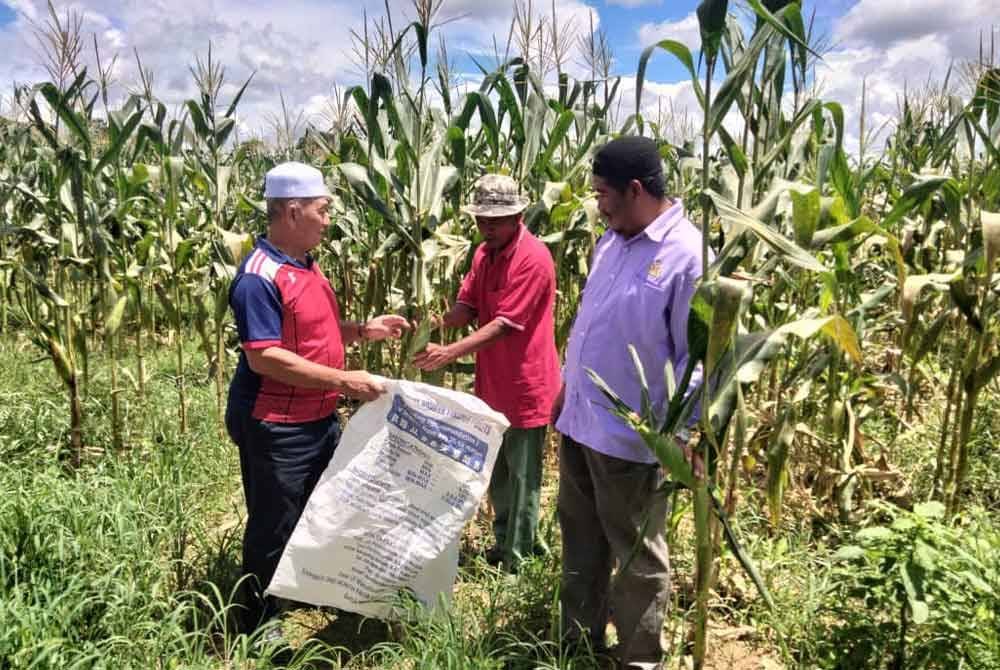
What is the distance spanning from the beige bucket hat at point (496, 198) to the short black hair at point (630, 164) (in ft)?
2.51

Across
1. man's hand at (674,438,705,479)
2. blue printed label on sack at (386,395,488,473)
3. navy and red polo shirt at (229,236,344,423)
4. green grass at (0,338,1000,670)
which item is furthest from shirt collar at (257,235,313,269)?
man's hand at (674,438,705,479)

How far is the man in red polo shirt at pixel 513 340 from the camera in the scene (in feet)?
10.1

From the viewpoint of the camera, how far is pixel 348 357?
5.58 metres

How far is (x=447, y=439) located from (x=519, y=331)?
0.75 m

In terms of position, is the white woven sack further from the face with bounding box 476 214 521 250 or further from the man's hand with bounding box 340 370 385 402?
the face with bounding box 476 214 521 250

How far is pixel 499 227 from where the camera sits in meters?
3.12

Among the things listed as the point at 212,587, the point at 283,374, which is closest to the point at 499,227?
the point at 283,374

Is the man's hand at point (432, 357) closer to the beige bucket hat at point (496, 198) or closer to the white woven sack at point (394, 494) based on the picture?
the white woven sack at point (394, 494)

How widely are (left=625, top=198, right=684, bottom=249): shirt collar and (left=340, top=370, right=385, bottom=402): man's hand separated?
1.04 m

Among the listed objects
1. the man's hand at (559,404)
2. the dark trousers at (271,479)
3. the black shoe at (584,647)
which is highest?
the man's hand at (559,404)

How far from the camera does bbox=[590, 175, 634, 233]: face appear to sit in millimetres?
2322

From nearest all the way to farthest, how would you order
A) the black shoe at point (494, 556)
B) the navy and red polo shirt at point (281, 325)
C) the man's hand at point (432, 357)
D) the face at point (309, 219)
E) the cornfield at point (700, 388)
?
the cornfield at point (700, 388)
the navy and red polo shirt at point (281, 325)
the face at point (309, 219)
the man's hand at point (432, 357)
the black shoe at point (494, 556)

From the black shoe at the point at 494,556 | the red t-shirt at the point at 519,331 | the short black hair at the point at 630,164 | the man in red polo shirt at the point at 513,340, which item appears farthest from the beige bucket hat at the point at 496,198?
the black shoe at the point at 494,556

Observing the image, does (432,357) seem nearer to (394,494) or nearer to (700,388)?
(394,494)
